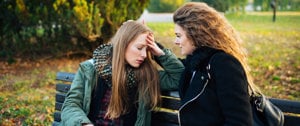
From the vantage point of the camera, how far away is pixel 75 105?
110 inches

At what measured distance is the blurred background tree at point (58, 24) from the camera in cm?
723

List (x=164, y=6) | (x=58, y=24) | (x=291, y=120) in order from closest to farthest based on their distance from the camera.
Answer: (x=291, y=120), (x=58, y=24), (x=164, y=6)

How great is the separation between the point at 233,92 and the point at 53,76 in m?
5.74

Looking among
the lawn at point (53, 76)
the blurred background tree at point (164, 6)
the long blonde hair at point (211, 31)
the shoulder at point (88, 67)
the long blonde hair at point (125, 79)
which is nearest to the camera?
the long blonde hair at point (211, 31)

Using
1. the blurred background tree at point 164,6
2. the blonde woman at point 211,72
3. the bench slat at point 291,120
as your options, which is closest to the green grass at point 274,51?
the bench slat at point 291,120

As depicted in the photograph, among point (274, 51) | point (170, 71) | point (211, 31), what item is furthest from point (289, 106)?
point (274, 51)

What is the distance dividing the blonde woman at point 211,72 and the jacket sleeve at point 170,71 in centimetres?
29

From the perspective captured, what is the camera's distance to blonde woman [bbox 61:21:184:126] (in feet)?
8.91

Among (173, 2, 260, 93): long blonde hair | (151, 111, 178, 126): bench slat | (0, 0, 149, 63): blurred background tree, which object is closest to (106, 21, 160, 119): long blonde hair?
(151, 111, 178, 126): bench slat

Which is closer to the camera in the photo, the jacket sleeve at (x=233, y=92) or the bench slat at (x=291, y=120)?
the jacket sleeve at (x=233, y=92)

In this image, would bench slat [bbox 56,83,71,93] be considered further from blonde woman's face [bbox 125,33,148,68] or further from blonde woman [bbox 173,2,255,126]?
blonde woman [bbox 173,2,255,126]

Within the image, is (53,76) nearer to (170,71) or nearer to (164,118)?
(164,118)

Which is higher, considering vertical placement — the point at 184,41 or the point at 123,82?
the point at 184,41

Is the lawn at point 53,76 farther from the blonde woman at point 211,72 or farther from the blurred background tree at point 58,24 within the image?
the blonde woman at point 211,72
